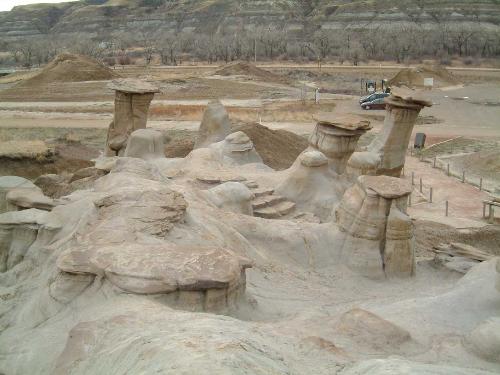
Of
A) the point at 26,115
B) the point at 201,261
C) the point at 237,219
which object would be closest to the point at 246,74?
the point at 26,115

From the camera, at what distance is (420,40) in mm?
58406

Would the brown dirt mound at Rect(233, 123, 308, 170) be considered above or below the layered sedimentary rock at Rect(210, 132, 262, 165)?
below

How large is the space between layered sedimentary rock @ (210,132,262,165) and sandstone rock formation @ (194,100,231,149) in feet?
5.38

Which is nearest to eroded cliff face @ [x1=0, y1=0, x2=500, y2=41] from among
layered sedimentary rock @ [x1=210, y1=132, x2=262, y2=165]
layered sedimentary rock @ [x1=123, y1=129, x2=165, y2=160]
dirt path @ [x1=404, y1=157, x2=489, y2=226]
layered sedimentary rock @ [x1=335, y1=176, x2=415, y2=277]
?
dirt path @ [x1=404, y1=157, x2=489, y2=226]

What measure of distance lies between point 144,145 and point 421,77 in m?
32.3

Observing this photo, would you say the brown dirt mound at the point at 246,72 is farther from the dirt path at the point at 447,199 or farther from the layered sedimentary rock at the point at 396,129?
the layered sedimentary rock at the point at 396,129

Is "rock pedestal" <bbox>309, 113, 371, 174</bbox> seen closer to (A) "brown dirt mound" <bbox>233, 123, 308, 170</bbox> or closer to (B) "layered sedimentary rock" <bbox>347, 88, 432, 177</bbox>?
(B) "layered sedimentary rock" <bbox>347, 88, 432, 177</bbox>

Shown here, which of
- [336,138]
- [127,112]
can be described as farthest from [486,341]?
[127,112]

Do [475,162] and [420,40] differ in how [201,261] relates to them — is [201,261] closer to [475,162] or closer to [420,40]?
[475,162]

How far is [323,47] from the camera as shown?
197ft

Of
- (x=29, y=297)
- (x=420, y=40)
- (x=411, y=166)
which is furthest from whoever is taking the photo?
(x=420, y=40)

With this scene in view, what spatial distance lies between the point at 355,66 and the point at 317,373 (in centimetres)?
5177

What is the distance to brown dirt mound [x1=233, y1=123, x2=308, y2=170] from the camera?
18406 millimetres

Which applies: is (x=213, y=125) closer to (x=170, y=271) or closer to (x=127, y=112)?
(x=127, y=112)
